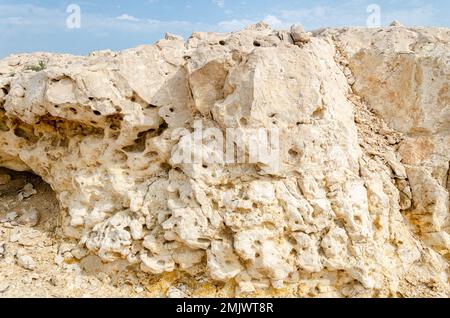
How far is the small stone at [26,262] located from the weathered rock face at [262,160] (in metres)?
0.80

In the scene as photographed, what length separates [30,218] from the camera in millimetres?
7016

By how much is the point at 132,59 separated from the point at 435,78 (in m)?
5.51

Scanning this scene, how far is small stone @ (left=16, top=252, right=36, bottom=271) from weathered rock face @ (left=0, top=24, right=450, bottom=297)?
2.62ft

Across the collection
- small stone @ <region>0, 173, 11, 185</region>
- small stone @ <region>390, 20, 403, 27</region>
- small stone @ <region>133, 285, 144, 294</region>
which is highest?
small stone @ <region>390, 20, 403, 27</region>

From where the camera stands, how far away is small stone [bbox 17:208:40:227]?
6.95 meters

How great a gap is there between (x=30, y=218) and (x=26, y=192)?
3.19 feet

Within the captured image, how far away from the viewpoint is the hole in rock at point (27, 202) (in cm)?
698

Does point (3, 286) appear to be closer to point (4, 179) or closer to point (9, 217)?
point (9, 217)

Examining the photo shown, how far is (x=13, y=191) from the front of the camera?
7824mm

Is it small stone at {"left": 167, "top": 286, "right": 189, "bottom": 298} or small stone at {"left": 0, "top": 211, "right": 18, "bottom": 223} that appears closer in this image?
small stone at {"left": 167, "top": 286, "right": 189, "bottom": 298}

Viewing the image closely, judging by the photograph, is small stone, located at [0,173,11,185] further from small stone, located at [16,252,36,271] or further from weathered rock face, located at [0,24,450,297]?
small stone, located at [16,252,36,271]

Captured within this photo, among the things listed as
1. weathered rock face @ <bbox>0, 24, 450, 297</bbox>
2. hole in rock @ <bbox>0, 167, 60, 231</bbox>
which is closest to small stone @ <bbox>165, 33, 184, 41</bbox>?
weathered rock face @ <bbox>0, 24, 450, 297</bbox>

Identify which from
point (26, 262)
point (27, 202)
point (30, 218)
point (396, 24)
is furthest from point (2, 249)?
point (396, 24)

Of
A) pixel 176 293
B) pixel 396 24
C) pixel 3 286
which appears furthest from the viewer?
pixel 396 24
